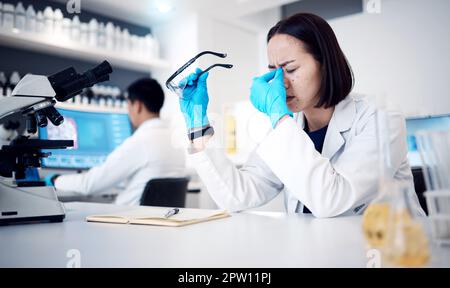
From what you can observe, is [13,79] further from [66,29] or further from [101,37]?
[101,37]

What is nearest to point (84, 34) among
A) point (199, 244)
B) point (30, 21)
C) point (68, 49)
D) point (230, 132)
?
point (68, 49)

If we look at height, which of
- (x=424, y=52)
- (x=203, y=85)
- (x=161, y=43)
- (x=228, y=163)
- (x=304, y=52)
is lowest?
A: (x=228, y=163)

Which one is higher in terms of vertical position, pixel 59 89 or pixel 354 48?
pixel 354 48

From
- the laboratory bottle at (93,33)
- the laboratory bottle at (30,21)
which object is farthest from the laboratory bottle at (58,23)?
the laboratory bottle at (93,33)

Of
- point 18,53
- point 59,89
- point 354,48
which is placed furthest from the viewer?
point 354,48

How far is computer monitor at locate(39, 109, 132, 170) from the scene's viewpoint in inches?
95.6

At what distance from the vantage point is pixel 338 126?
129 cm

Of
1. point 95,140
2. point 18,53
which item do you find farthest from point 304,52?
point 18,53

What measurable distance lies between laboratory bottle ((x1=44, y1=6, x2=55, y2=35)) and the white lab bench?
2793mm

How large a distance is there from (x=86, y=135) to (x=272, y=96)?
1808 mm
